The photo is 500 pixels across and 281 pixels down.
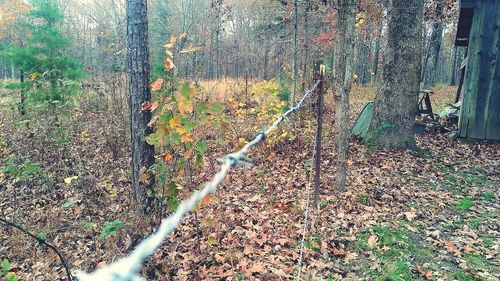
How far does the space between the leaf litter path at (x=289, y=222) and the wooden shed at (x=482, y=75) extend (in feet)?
6.63

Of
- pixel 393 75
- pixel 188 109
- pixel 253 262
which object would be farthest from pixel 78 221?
pixel 393 75

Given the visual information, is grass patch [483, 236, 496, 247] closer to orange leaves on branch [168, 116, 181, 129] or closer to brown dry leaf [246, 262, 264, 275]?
brown dry leaf [246, 262, 264, 275]

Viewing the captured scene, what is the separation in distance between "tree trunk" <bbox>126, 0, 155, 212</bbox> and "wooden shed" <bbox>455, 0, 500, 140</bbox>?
8.71 m

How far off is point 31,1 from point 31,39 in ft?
6.63

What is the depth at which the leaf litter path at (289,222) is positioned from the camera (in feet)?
12.7

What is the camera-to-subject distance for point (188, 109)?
3072mm

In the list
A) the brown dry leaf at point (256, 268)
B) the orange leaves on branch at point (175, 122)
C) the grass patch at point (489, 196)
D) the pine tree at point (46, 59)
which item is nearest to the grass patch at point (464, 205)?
the grass patch at point (489, 196)

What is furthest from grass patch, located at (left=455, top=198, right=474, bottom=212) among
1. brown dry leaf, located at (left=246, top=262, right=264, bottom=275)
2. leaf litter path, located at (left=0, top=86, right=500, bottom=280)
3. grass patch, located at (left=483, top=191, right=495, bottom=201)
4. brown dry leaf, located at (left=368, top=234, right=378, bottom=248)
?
brown dry leaf, located at (left=246, top=262, right=264, bottom=275)

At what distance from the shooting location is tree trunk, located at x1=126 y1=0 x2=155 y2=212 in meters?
4.45

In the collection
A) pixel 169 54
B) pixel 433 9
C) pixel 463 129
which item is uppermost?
pixel 433 9

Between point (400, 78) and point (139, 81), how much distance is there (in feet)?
21.0

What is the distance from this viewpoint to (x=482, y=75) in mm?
9047

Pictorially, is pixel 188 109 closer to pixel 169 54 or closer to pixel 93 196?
pixel 169 54

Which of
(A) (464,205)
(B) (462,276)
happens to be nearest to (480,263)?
(B) (462,276)
